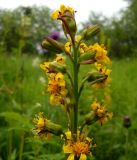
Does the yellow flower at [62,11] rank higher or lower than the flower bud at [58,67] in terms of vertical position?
higher

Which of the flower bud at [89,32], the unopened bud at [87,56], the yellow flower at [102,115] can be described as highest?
the flower bud at [89,32]

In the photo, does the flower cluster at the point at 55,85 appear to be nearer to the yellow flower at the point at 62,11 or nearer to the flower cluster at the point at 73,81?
the flower cluster at the point at 73,81

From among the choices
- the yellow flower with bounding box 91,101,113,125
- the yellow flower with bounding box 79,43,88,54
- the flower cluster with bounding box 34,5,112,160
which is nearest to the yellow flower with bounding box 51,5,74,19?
the flower cluster with bounding box 34,5,112,160

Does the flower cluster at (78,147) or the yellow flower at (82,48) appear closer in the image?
the flower cluster at (78,147)

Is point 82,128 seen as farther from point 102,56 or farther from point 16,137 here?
point 16,137

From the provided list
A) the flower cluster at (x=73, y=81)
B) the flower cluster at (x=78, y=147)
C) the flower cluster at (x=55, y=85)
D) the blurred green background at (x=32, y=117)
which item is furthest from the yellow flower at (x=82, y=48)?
the blurred green background at (x=32, y=117)

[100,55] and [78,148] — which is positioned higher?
[100,55]

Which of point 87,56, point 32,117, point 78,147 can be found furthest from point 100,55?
A: point 32,117

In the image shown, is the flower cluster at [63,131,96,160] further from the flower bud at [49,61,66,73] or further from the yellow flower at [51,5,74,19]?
the yellow flower at [51,5,74,19]

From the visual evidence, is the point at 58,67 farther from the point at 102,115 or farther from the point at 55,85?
the point at 102,115
